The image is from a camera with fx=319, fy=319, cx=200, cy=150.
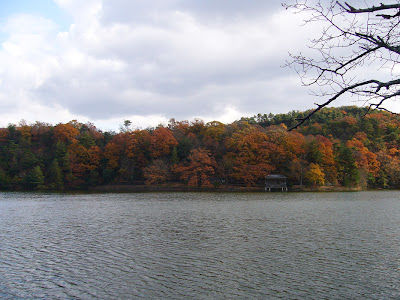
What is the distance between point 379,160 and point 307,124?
780 inches

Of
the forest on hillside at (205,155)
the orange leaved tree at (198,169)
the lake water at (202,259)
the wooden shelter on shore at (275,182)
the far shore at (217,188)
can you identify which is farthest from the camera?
the orange leaved tree at (198,169)

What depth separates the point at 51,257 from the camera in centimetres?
1077

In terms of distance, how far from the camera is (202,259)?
1034cm

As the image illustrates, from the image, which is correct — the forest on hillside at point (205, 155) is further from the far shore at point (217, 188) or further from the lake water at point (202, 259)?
the lake water at point (202, 259)

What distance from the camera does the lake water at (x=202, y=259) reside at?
303 inches

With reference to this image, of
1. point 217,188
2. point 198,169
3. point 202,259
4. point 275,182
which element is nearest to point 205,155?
point 198,169

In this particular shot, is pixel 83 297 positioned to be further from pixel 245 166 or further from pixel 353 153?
pixel 353 153

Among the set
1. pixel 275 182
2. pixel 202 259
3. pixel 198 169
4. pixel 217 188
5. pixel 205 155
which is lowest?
pixel 202 259

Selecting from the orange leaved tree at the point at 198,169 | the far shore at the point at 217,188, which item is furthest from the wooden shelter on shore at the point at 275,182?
the orange leaved tree at the point at 198,169

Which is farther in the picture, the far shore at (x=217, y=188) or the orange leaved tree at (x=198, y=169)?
the orange leaved tree at (x=198, y=169)

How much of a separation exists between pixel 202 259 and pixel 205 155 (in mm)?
42590

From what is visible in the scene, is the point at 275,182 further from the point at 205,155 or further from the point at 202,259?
the point at 202,259

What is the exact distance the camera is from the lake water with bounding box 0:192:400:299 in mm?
7705

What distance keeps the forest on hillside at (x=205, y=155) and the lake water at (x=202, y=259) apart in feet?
109
